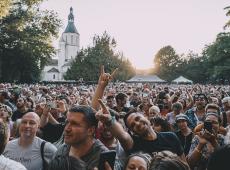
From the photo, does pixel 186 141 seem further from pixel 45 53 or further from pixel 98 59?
pixel 98 59

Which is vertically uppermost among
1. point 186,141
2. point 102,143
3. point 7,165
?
point 7,165

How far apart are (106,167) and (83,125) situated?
73 centimetres

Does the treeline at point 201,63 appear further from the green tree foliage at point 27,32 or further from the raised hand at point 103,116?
the raised hand at point 103,116

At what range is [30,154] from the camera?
3877mm

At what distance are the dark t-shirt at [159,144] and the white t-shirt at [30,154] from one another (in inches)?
34.8

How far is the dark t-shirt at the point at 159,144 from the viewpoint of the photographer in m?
3.72

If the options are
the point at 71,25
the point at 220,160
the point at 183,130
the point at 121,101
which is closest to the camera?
the point at 220,160

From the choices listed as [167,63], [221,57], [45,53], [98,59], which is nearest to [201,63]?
[221,57]

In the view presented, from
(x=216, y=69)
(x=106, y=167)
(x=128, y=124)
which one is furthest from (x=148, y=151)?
(x=216, y=69)

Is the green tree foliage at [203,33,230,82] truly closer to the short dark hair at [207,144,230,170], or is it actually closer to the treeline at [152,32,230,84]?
the treeline at [152,32,230,84]

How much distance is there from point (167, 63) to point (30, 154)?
113m

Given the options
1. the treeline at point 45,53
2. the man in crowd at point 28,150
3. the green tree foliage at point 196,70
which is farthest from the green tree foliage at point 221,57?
the man in crowd at point 28,150

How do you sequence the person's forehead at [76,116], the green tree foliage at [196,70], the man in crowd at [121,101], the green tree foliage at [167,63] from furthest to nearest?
1. the green tree foliage at [167,63]
2. the green tree foliage at [196,70]
3. the man in crowd at [121,101]
4. the person's forehead at [76,116]

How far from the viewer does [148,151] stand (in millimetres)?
3711
